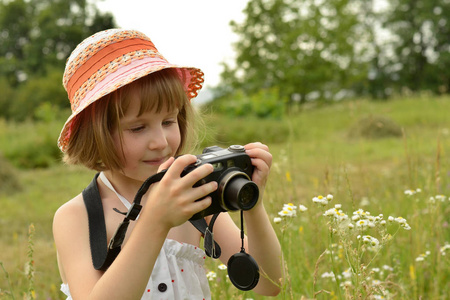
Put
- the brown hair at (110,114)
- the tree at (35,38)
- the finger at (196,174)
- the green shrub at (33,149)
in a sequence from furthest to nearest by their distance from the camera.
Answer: the tree at (35,38) → the green shrub at (33,149) → the brown hair at (110,114) → the finger at (196,174)

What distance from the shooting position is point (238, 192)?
1346mm

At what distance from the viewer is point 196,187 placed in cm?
140

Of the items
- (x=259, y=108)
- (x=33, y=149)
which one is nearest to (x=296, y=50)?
(x=259, y=108)

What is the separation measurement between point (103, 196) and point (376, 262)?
179 cm

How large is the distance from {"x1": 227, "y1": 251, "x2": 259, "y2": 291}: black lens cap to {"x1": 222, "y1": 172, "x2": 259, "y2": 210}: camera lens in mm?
273

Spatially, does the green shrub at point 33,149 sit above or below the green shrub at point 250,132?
below

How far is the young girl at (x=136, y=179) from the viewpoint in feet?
4.60

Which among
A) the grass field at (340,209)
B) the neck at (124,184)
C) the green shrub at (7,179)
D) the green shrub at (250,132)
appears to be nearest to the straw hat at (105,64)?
the neck at (124,184)

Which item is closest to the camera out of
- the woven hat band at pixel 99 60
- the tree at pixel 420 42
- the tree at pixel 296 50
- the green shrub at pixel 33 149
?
the woven hat band at pixel 99 60

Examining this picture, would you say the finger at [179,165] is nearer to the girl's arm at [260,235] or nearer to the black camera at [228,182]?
the black camera at [228,182]

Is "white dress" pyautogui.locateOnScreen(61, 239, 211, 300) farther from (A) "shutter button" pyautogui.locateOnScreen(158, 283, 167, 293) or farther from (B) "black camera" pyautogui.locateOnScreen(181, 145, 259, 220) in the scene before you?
(B) "black camera" pyautogui.locateOnScreen(181, 145, 259, 220)

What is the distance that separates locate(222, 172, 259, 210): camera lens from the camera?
1359 millimetres

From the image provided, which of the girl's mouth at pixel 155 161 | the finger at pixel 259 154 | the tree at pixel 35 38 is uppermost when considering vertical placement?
the finger at pixel 259 154

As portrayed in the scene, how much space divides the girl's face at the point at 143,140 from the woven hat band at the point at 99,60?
0.81 ft
